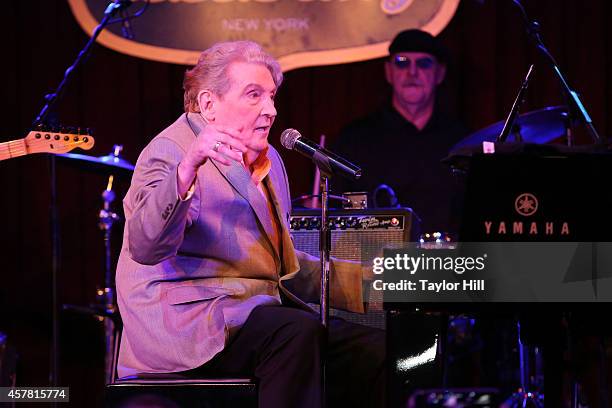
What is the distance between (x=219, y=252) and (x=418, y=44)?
2381 mm

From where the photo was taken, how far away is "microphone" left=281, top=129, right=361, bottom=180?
8.45 ft

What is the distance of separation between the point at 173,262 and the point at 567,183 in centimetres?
119

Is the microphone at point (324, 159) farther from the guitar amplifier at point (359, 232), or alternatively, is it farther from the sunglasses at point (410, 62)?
the sunglasses at point (410, 62)

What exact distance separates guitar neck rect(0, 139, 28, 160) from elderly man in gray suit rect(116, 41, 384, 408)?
3.96 feet

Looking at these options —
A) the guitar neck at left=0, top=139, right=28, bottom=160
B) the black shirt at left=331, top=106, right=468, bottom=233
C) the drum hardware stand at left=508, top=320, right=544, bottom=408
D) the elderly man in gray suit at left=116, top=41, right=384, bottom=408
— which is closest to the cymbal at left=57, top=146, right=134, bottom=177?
the guitar neck at left=0, top=139, right=28, bottom=160

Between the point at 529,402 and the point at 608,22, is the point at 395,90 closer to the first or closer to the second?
the point at 608,22

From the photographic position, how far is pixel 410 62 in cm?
470

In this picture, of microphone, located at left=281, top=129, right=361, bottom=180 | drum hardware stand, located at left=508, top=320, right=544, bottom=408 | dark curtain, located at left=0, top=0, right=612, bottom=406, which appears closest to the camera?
microphone, located at left=281, top=129, right=361, bottom=180

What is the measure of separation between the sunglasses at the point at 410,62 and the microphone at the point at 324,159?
2143 millimetres

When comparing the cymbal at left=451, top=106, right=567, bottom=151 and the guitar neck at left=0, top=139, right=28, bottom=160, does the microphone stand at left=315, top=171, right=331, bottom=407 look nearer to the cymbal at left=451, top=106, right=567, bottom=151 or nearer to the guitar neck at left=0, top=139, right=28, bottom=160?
the cymbal at left=451, top=106, right=567, bottom=151

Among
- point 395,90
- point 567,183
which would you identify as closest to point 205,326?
point 567,183

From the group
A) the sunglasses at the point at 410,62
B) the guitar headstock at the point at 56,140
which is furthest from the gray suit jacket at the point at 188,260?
the sunglasses at the point at 410,62

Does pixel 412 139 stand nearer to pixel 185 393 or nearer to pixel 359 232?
pixel 359 232

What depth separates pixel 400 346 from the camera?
2.87 metres
